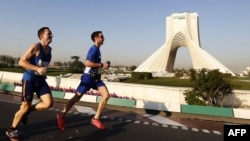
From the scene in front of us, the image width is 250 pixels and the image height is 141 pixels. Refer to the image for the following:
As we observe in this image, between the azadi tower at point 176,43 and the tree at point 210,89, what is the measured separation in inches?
2474

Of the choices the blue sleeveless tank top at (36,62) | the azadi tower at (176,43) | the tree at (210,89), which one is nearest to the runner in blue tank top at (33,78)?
the blue sleeveless tank top at (36,62)

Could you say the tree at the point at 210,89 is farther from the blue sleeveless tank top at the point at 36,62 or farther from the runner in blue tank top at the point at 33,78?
the blue sleeveless tank top at the point at 36,62

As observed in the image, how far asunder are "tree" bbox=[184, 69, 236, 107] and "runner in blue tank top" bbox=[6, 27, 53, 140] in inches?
388

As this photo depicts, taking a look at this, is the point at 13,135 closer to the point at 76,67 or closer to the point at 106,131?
the point at 106,131

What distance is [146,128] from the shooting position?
7.16 meters

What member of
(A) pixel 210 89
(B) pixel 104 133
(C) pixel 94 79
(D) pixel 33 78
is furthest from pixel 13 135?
(A) pixel 210 89

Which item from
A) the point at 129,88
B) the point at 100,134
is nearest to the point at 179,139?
the point at 100,134

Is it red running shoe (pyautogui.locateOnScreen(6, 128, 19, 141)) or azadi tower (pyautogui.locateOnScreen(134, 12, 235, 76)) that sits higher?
azadi tower (pyautogui.locateOnScreen(134, 12, 235, 76))

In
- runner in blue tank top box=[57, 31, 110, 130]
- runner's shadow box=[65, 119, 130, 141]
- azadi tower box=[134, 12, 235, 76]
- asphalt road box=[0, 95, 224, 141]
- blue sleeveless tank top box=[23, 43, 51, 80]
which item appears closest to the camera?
blue sleeveless tank top box=[23, 43, 51, 80]

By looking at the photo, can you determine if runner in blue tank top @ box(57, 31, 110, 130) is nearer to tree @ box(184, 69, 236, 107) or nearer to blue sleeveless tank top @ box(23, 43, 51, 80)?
blue sleeveless tank top @ box(23, 43, 51, 80)

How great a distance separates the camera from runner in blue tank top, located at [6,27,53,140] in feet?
17.6

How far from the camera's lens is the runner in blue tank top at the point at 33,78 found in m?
5.37

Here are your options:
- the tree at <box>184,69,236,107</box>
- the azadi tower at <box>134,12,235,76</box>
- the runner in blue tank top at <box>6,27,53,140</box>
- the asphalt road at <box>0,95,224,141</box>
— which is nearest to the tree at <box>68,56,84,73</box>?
the azadi tower at <box>134,12,235,76</box>

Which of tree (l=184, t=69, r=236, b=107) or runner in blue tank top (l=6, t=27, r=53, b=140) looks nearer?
runner in blue tank top (l=6, t=27, r=53, b=140)
